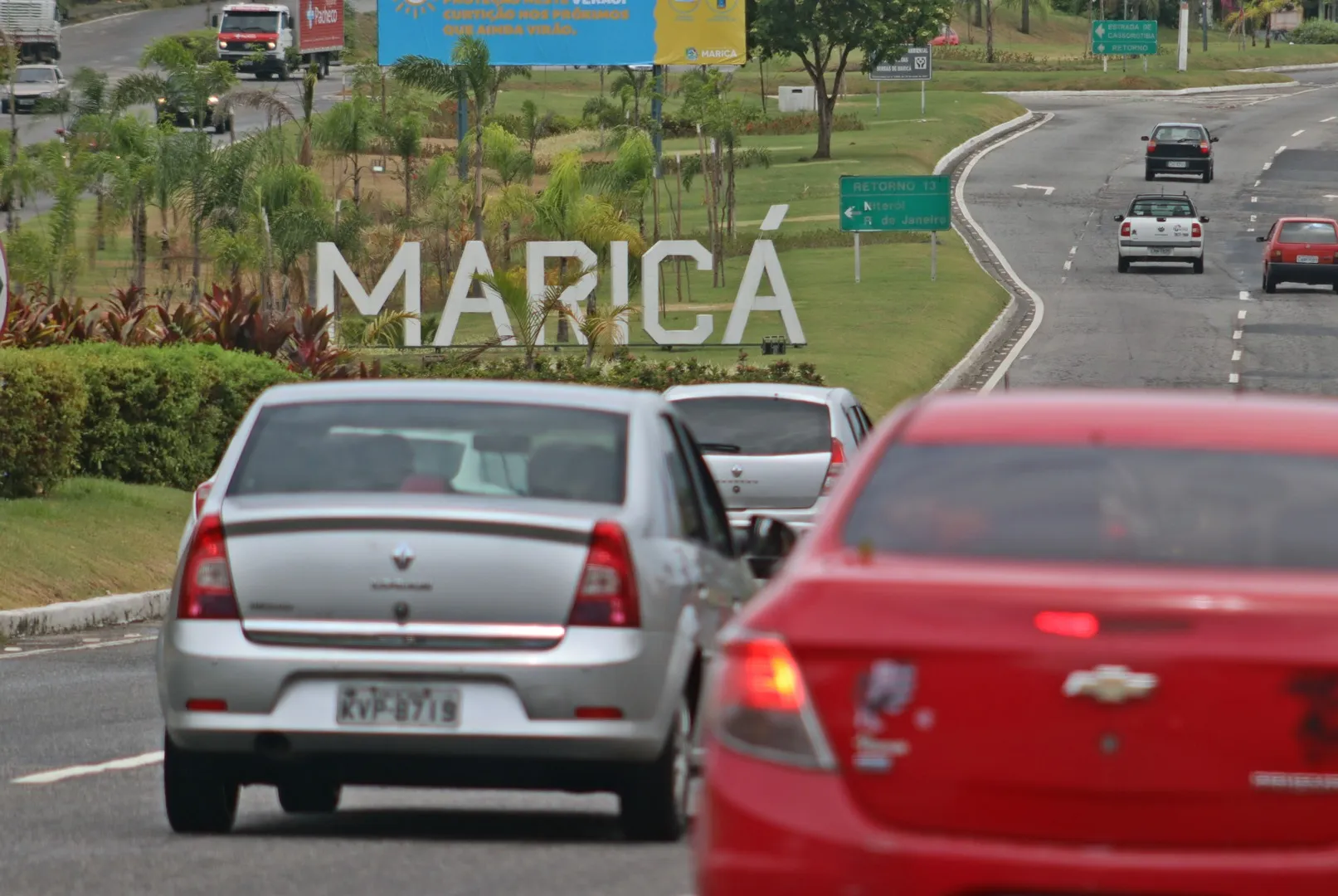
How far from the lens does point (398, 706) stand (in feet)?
26.1

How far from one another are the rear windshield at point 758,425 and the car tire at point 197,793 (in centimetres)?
918

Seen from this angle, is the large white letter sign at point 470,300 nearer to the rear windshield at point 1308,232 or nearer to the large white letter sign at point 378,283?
the large white letter sign at point 378,283

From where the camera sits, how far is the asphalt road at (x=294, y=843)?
25.3ft

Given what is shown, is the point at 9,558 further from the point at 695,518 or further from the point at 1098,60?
the point at 1098,60

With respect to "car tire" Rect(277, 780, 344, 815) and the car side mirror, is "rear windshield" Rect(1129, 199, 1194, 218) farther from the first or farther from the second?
the car side mirror

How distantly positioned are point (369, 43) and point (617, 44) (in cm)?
3717

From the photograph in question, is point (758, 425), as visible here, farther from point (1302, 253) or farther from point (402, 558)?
point (1302, 253)

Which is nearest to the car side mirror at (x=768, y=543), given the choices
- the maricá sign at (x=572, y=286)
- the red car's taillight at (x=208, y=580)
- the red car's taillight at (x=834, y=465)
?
the red car's taillight at (x=208, y=580)

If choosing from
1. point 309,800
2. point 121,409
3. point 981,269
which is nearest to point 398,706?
point 309,800

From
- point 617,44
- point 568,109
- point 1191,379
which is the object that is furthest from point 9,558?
→ point 568,109

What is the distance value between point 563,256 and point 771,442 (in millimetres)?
26146

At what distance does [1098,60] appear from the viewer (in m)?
129

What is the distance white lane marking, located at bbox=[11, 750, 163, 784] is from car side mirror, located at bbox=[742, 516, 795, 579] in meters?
3.41

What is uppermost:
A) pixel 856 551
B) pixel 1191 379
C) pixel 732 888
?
pixel 856 551
